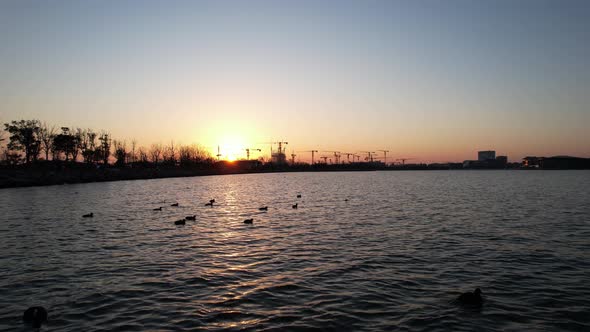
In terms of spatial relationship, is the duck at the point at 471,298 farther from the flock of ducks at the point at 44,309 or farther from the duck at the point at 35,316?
the duck at the point at 35,316

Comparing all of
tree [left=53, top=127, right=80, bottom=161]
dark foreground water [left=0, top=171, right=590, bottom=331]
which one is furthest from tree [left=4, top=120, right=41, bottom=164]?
dark foreground water [left=0, top=171, right=590, bottom=331]

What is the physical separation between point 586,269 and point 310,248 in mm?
13695

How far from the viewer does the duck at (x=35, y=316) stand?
39.2ft

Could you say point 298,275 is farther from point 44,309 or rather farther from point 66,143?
point 66,143

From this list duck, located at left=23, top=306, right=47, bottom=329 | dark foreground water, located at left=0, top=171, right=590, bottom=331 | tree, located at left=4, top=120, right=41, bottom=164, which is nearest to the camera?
duck, located at left=23, top=306, right=47, bottom=329

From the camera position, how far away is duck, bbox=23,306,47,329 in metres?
12.0

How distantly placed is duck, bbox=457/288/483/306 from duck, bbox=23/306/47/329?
13678 mm

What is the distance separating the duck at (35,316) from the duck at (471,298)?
44.9ft

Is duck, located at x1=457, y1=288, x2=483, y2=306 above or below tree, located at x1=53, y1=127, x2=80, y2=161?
below

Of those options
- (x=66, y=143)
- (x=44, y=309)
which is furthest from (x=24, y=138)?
(x=44, y=309)

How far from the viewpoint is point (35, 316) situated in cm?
1202

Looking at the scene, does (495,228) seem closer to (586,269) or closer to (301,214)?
(586,269)

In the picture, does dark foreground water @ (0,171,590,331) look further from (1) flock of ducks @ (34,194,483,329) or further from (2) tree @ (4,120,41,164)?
(2) tree @ (4,120,41,164)

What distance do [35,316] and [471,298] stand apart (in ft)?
46.5
